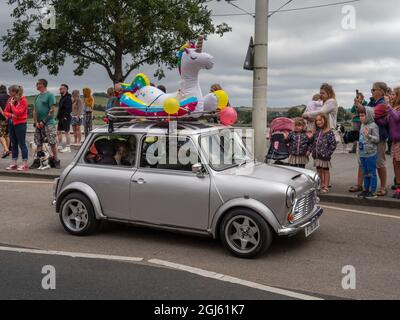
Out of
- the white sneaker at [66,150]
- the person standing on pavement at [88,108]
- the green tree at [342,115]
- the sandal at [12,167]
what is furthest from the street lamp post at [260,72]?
the person standing on pavement at [88,108]

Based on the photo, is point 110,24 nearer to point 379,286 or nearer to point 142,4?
point 142,4

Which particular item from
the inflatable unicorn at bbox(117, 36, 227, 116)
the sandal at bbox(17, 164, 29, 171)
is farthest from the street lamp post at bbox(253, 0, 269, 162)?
the sandal at bbox(17, 164, 29, 171)

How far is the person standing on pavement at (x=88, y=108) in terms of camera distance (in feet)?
56.4

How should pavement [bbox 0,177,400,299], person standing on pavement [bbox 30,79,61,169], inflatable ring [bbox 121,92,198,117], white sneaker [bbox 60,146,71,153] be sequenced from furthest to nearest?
white sneaker [bbox 60,146,71,153], person standing on pavement [bbox 30,79,61,169], inflatable ring [bbox 121,92,198,117], pavement [bbox 0,177,400,299]

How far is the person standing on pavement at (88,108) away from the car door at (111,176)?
10.5 meters

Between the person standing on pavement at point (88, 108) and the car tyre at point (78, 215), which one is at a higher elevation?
the person standing on pavement at point (88, 108)

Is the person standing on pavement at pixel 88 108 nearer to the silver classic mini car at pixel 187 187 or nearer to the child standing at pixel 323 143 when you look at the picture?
the child standing at pixel 323 143

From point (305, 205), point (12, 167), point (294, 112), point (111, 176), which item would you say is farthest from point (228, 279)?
point (294, 112)

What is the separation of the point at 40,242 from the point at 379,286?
412cm

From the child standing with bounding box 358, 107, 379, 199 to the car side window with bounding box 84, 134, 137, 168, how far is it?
4.15 metres

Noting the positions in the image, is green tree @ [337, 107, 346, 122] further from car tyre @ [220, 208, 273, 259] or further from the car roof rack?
car tyre @ [220, 208, 273, 259]

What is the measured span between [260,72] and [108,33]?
52.6 feet

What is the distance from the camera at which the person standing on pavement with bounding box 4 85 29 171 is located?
11789 millimetres
